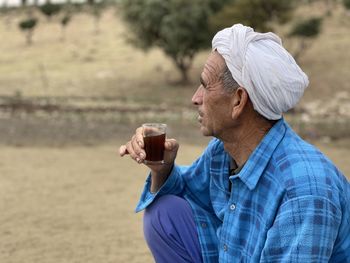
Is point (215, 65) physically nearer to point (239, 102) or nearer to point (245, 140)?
point (239, 102)

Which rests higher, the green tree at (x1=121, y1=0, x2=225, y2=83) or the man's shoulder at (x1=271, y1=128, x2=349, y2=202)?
the man's shoulder at (x1=271, y1=128, x2=349, y2=202)

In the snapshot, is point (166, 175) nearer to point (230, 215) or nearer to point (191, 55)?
point (230, 215)

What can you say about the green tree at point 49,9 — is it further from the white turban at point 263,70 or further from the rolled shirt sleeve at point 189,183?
the white turban at point 263,70

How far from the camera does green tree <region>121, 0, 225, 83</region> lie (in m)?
24.0

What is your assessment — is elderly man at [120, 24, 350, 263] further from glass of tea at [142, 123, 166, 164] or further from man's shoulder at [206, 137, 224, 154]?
glass of tea at [142, 123, 166, 164]

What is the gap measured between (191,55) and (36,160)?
56.6ft

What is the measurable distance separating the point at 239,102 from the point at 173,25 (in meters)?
22.3

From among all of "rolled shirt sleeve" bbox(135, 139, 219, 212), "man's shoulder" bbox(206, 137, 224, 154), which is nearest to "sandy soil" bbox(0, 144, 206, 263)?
"rolled shirt sleeve" bbox(135, 139, 219, 212)

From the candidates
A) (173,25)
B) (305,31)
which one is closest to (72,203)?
(173,25)

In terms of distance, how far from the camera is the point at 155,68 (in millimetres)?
26438

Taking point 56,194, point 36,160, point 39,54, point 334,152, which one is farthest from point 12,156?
point 39,54

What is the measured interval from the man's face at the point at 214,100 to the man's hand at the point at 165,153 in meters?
0.43

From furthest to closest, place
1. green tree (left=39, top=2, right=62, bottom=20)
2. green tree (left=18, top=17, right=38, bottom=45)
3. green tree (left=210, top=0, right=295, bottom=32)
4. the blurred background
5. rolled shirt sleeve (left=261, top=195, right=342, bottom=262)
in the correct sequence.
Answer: green tree (left=39, top=2, right=62, bottom=20) → green tree (left=18, top=17, right=38, bottom=45) → green tree (left=210, top=0, right=295, bottom=32) → the blurred background → rolled shirt sleeve (left=261, top=195, right=342, bottom=262)

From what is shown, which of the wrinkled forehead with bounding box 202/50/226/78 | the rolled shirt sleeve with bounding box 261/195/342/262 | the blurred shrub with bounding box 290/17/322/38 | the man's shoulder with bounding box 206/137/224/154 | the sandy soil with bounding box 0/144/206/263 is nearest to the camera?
the rolled shirt sleeve with bounding box 261/195/342/262
